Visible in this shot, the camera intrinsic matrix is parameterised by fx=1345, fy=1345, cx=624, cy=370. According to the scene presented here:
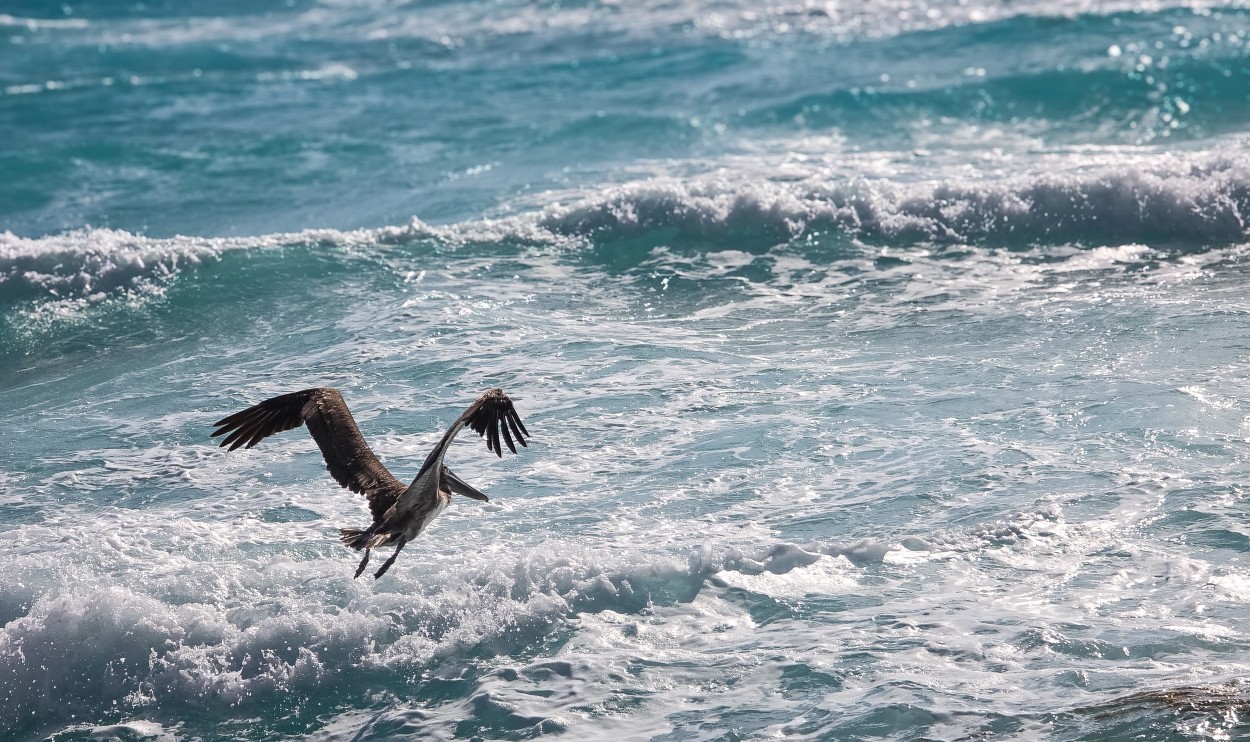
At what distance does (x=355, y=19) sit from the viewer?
30.1 meters

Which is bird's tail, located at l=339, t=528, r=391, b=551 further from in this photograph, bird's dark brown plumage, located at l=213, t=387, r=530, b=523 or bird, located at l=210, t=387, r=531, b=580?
bird's dark brown plumage, located at l=213, t=387, r=530, b=523

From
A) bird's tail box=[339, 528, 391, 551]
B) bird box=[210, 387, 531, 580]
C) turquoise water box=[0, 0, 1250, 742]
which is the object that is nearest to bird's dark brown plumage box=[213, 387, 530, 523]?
bird box=[210, 387, 531, 580]

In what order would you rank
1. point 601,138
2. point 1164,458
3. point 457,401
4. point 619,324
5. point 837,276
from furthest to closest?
point 601,138 → point 837,276 → point 619,324 → point 457,401 → point 1164,458

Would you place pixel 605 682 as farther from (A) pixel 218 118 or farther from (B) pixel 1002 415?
(A) pixel 218 118

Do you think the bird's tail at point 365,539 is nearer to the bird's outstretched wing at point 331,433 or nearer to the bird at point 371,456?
the bird at point 371,456

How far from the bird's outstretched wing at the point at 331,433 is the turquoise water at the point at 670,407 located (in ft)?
2.85

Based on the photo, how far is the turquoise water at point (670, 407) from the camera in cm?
609

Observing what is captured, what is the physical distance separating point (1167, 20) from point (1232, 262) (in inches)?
449

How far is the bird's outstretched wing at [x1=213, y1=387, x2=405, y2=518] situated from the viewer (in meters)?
6.03

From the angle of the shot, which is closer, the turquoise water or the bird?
the bird

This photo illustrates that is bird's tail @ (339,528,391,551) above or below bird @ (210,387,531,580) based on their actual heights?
below

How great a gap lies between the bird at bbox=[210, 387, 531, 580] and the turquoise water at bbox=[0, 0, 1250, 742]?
83cm

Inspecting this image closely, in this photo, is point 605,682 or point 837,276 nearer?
point 605,682

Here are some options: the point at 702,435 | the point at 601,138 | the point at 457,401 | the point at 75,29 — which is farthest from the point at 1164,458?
the point at 75,29
